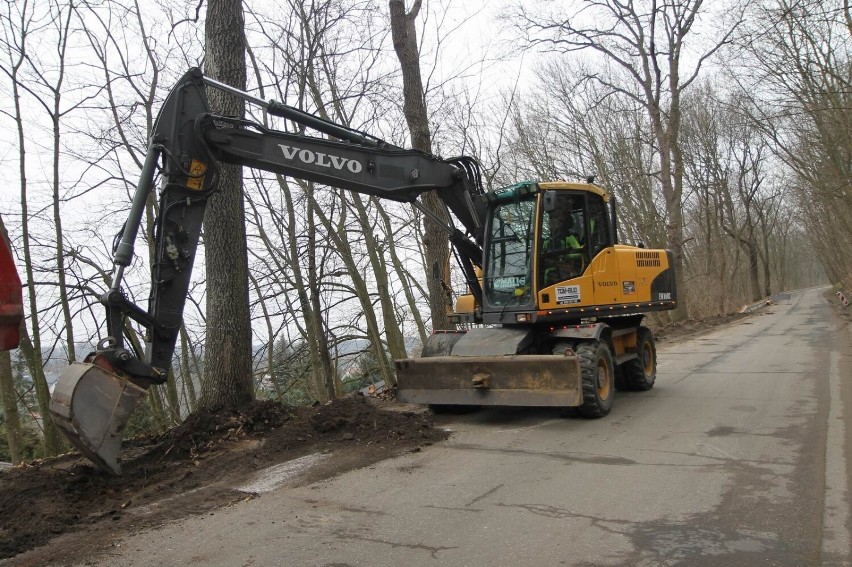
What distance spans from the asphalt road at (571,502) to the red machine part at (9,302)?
4.92 ft

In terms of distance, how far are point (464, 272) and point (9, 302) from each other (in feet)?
19.9

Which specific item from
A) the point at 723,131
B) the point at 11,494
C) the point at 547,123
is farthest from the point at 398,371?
the point at 723,131

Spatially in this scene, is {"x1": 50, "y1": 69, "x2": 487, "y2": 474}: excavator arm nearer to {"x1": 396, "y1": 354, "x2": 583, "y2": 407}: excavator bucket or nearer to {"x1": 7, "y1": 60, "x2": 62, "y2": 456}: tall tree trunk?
{"x1": 396, "y1": 354, "x2": 583, "y2": 407}: excavator bucket

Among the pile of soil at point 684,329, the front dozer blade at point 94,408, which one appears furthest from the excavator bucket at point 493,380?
the pile of soil at point 684,329

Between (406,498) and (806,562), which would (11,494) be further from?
(806,562)

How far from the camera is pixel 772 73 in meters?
19.5

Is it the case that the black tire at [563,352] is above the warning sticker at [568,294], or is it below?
below

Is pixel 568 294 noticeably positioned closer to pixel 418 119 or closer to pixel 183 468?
pixel 183 468

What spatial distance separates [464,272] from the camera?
9.12m

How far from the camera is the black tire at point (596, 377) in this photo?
7.79 metres

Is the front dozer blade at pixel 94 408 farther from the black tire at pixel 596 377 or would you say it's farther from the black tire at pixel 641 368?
the black tire at pixel 641 368

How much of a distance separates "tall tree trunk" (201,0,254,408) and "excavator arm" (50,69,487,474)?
139 centimetres

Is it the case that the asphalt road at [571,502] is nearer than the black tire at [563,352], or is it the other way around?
the asphalt road at [571,502]

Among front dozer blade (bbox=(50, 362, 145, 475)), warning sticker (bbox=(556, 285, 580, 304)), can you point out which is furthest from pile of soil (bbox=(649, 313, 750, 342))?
front dozer blade (bbox=(50, 362, 145, 475))
